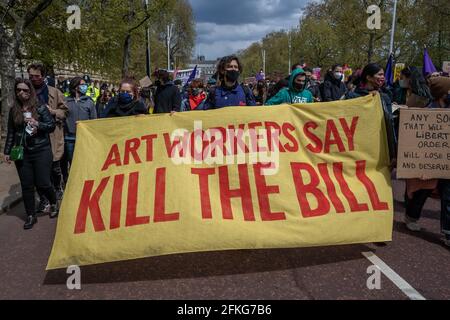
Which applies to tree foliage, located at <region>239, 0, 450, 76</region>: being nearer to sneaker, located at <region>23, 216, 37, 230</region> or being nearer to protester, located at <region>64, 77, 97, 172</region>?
protester, located at <region>64, 77, 97, 172</region>

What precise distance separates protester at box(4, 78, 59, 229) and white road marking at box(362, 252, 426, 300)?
3.80 m

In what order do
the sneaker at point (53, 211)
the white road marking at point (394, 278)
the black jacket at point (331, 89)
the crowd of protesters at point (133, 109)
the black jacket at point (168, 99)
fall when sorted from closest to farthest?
1. the white road marking at point (394, 278)
2. the crowd of protesters at point (133, 109)
3. the sneaker at point (53, 211)
4. the black jacket at point (168, 99)
5. the black jacket at point (331, 89)

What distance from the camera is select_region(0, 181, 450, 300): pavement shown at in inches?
119

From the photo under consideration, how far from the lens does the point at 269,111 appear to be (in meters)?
3.66

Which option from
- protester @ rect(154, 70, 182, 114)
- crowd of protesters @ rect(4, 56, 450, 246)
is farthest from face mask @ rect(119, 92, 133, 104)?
protester @ rect(154, 70, 182, 114)

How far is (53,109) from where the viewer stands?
5.19 m

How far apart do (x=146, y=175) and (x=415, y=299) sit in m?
2.40

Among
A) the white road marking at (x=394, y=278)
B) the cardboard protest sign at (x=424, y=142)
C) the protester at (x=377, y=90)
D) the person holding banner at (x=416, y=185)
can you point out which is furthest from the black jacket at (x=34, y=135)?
the person holding banner at (x=416, y=185)

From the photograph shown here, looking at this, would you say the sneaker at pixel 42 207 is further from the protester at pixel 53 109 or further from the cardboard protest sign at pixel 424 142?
the cardboard protest sign at pixel 424 142

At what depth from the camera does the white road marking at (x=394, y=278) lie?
296cm

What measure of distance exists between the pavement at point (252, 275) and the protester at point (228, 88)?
1.77 meters

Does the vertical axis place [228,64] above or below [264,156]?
above

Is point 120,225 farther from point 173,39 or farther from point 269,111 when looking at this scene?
point 173,39

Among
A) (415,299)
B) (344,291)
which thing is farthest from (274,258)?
(415,299)
